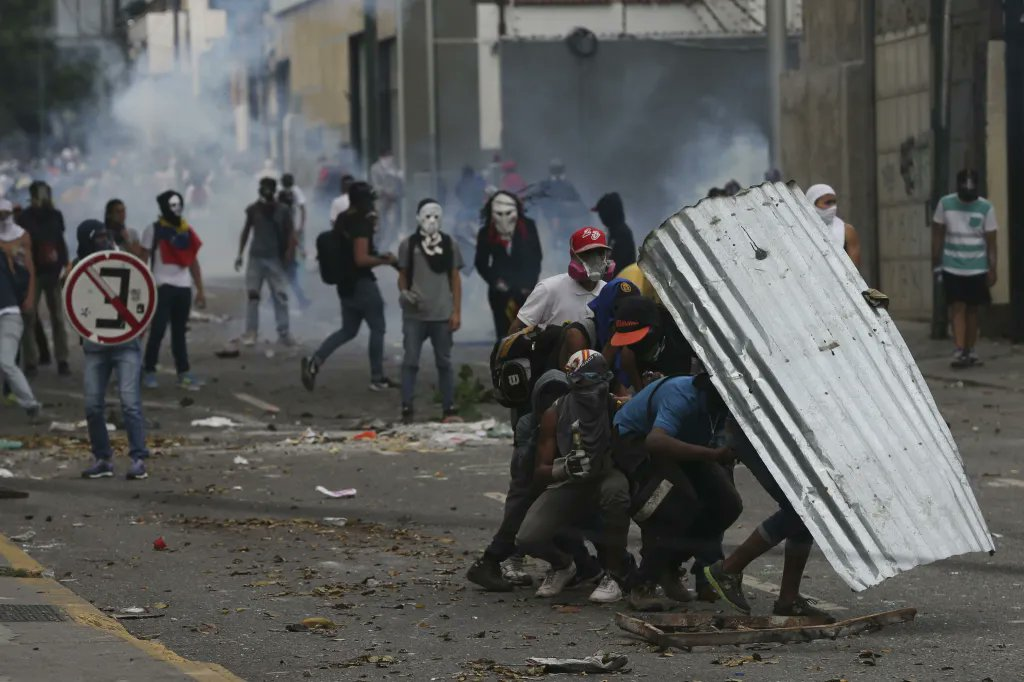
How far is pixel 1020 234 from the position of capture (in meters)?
19.9

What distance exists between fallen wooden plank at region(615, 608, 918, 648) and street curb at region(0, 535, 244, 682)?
4.94 feet

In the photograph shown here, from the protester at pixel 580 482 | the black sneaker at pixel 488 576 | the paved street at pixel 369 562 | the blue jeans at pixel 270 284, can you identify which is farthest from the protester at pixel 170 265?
the protester at pixel 580 482

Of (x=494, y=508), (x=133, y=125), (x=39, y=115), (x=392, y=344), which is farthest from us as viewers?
(x=39, y=115)

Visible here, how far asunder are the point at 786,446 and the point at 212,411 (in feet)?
31.9

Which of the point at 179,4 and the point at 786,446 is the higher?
the point at 179,4

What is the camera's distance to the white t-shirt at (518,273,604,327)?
10.3m

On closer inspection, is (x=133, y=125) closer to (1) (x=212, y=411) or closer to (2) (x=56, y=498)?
(1) (x=212, y=411)

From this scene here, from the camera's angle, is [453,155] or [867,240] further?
[453,155]

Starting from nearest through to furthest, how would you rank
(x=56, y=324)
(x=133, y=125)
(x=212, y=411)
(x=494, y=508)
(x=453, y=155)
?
1. (x=494, y=508)
2. (x=212, y=411)
3. (x=56, y=324)
4. (x=453, y=155)
5. (x=133, y=125)

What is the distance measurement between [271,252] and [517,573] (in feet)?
43.4

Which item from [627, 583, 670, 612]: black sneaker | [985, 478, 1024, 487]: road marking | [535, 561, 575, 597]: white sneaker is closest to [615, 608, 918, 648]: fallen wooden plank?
[627, 583, 670, 612]: black sneaker

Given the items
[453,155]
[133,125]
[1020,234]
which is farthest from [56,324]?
[133,125]

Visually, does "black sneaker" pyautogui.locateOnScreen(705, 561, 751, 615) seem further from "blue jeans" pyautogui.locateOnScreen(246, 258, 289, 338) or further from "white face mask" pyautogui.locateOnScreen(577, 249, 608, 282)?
"blue jeans" pyautogui.locateOnScreen(246, 258, 289, 338)

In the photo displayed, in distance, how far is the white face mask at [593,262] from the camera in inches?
406
